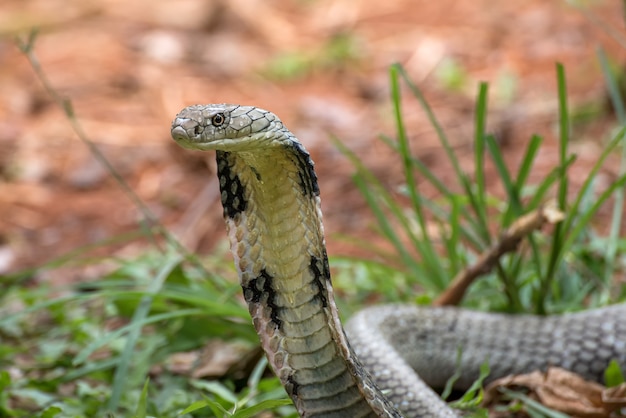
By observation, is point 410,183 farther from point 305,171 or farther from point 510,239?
point 305,171

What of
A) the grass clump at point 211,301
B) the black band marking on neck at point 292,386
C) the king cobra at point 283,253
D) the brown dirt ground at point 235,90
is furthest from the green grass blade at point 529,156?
the brown dirt ground at point 235,90

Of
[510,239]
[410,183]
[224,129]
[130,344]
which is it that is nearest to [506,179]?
[510,239]

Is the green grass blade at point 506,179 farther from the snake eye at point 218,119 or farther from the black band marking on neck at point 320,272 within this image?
the snake eye at point 218,119

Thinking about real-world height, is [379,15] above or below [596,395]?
above

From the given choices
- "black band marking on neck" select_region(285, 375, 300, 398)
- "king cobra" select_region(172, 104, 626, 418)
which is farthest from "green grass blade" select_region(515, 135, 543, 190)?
"black band marking on neck" select_region(285, 375, 300, 398)

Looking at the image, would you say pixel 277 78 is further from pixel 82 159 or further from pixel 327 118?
pixel 82 159

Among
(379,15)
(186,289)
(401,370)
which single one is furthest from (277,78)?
(401,370)

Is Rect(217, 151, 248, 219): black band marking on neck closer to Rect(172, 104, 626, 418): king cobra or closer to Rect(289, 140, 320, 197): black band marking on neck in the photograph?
Rect(172, 104, 626, 418): king cobra
